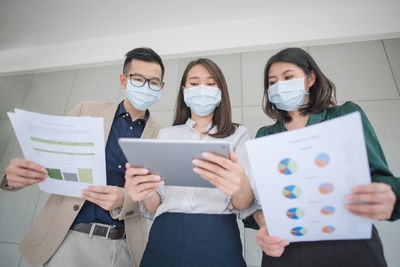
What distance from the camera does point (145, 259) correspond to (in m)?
0.79

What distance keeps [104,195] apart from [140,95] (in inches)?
25.8

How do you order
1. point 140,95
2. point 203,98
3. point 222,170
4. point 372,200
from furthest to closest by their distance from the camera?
1. point 140,95
2. point 203,98
3. point 222,170
4. point 372,200

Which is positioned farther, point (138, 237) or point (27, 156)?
point (138, 237)

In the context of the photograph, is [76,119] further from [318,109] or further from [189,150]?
[318,109]

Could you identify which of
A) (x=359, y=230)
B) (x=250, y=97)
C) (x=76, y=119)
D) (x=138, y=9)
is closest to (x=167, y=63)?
(x=138, y=9)

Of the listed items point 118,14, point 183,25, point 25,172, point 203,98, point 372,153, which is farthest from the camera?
point 183,25

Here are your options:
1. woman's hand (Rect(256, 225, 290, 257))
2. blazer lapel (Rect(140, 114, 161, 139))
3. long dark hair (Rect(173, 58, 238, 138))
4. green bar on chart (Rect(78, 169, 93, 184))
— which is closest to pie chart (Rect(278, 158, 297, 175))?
woman's hand (Rect(256, 225, 290, 257))

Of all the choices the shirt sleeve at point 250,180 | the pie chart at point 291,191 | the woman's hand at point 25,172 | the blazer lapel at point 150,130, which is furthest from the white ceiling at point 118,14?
the pie chart at point 291,191

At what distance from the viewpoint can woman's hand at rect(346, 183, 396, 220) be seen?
1.71 feet

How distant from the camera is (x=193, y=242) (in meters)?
0.76

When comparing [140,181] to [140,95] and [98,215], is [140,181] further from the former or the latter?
[140,95]

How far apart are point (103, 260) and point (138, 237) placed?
0.66ft

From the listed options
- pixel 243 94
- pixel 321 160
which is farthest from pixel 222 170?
pixel 243 94

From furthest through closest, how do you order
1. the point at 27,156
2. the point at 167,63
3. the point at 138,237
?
1. the point at 167,63
2. the point at 138,237
3. the point at 27,156
